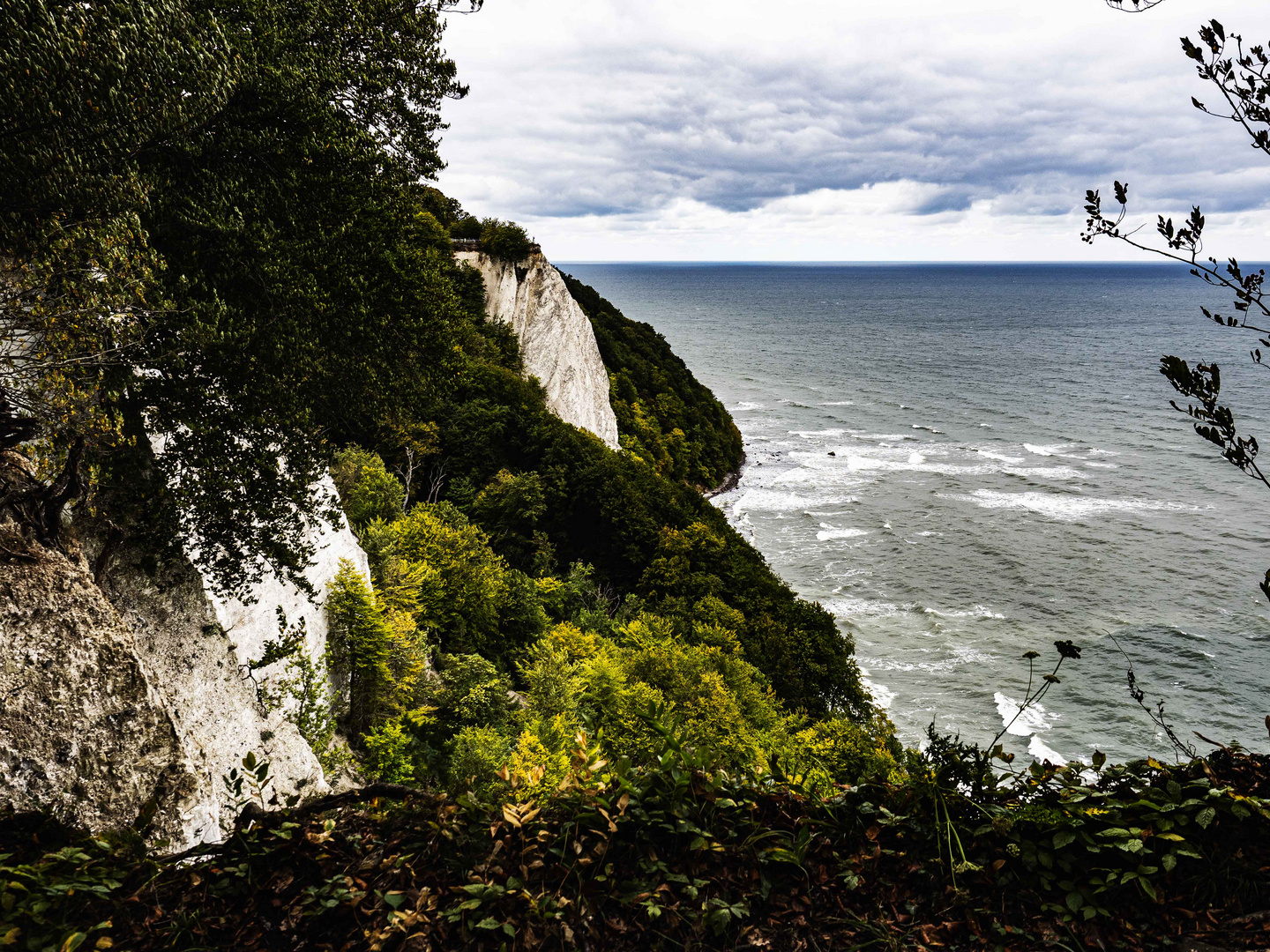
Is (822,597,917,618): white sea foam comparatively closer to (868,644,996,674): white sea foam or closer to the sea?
the sea

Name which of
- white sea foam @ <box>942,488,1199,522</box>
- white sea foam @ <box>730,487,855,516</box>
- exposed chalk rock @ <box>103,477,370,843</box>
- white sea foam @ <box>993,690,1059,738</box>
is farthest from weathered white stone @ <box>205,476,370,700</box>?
white sea foam @ <box>942,488,1199,522</box>

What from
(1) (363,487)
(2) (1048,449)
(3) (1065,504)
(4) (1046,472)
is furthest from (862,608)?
(2) (1048,449)

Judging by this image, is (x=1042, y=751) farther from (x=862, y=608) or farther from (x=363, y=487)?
(x=363, y=487)

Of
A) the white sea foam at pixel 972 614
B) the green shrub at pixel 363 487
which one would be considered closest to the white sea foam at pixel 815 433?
the white sea foam at pixel 972 614

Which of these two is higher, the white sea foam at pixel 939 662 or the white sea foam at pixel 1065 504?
the white sea foam at pixel 1065 504

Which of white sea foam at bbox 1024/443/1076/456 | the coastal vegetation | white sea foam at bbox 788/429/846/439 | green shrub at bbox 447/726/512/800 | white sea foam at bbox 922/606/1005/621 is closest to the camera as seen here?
the coastal vegetation

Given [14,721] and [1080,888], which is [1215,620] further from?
[14,721]

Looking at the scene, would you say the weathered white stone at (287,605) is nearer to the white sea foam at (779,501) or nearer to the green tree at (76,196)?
the green tree at (76,196)

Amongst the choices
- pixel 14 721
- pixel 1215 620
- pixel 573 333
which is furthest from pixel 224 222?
pixel 1215 620
